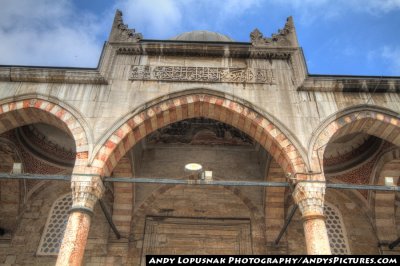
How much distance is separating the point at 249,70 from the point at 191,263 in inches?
170

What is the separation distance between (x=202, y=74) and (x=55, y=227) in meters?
5.54

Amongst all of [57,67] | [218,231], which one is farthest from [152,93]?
[218,231]

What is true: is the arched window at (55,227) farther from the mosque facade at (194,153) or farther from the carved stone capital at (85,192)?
the carved stone capital at (85,192)

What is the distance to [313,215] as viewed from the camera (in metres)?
5.59

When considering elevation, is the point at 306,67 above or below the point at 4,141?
above

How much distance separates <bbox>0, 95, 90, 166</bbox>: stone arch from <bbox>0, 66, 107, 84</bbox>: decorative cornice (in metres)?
0.49

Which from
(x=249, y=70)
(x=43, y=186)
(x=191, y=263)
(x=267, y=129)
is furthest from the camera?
(x=43, y=186)

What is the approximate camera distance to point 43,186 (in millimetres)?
9258

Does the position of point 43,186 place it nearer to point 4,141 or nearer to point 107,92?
point 4,141

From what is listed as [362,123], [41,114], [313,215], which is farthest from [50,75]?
[362,123]

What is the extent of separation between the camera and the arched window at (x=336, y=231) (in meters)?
8.48

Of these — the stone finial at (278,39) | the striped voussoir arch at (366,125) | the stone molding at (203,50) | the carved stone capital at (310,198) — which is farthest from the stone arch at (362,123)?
the stone finial at (278,39)

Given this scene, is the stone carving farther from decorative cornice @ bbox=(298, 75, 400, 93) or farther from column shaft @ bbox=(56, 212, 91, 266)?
column shaft @ bbox=(56, 212, 91, 266)

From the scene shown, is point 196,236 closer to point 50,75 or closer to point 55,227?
point 55,227
